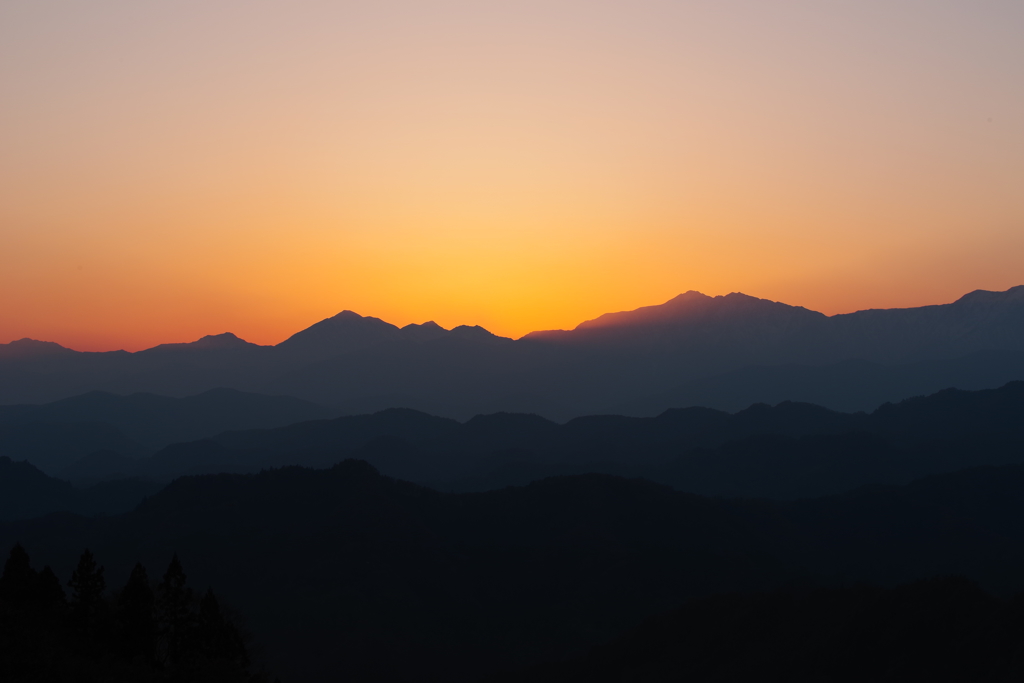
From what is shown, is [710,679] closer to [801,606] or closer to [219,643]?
[801,606]

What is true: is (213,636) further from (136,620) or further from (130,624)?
(130,624)

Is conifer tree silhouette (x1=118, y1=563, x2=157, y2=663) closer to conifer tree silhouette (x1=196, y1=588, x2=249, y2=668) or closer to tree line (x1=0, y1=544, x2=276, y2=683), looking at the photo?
tree line (x1=0, y1=544, x2=276, y2=683)

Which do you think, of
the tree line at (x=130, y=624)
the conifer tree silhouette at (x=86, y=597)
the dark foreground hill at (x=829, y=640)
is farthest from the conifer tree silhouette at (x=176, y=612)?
the dark foreground hill at (x=829, y=640)

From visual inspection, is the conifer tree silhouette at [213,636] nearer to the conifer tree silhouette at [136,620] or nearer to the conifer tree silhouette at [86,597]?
the conifer tree silhouette at [136,620]

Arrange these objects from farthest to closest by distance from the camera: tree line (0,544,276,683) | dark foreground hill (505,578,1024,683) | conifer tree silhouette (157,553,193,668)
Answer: dark foreground hill (505,578,1024,683)
conifer tree silhouette (157,553,193,668)
tree line (0,544,276,683)

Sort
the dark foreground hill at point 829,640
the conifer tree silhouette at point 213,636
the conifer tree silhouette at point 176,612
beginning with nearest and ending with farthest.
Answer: the conifer tree silhouette at point 213,636, the conifer tree silhouette at point 176,612, the dark foreground hill at point 829,640

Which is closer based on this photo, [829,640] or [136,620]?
[136,620]

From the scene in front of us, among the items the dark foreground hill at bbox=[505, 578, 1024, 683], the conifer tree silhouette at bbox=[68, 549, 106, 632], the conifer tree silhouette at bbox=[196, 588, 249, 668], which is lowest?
the dark foreground hill at bbox=[505, 578, 1024, 683]

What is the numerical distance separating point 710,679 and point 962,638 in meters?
37.8

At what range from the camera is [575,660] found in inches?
6654

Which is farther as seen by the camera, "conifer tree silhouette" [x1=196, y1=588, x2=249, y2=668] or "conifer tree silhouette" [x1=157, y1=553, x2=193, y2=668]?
"conifer tree silhouette" [x1=157, y1=553, x2=193, y2=668]

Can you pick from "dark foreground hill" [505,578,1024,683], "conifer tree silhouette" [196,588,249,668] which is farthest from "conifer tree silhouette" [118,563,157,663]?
"dark foreground hill" [505,578,1024,683]

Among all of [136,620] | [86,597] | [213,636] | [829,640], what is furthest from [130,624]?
[829,640]

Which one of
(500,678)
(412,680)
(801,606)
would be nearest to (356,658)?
(412,680)
